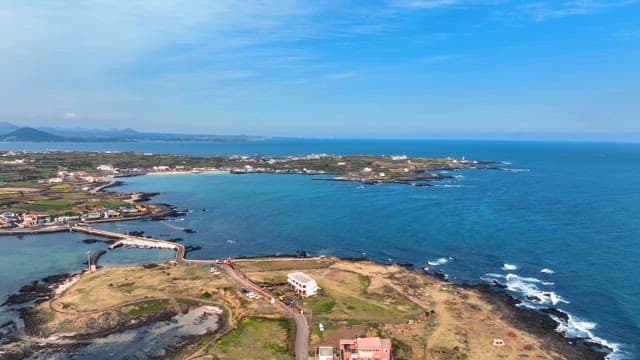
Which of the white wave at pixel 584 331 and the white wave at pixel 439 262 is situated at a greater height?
the white wave at pixel 439 262

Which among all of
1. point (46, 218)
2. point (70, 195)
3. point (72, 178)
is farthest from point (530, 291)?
point (72, 178)

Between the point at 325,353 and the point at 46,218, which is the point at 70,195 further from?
the point at 325,353

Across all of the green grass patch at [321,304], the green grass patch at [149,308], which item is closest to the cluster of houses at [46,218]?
the green grass patch at [149,308]

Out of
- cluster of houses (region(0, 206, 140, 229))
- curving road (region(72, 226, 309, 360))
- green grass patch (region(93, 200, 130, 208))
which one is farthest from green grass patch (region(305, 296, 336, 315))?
green grass patch (region(93, 200, 130, 208))

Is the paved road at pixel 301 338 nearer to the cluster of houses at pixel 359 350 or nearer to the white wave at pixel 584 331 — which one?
the cluster of houses at pixel 359 350

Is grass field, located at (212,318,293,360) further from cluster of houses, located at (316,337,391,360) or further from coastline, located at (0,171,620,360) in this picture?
coastline, located at (0,171,620,360)

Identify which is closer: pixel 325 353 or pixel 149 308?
pixel 325 353

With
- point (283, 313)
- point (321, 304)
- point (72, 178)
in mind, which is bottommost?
point (283, 313)
